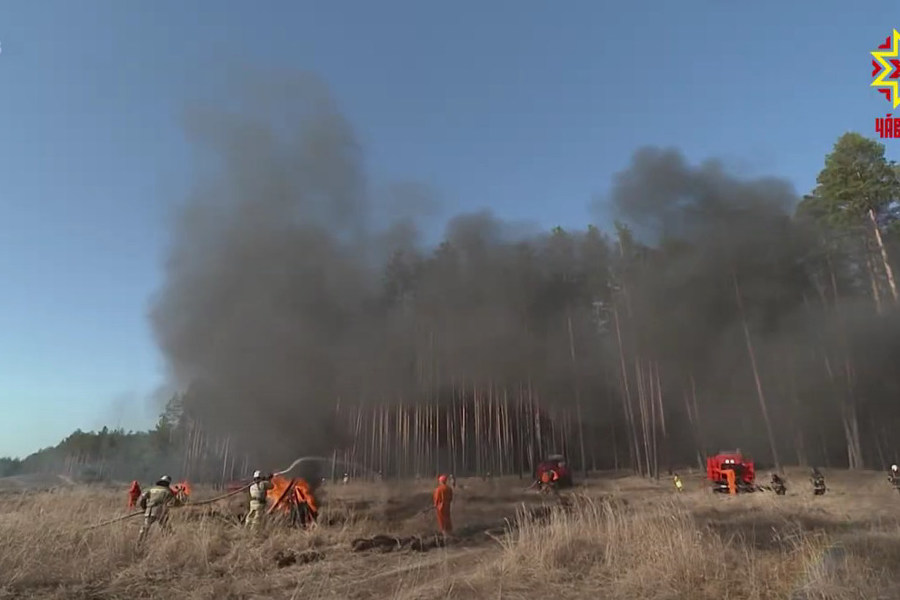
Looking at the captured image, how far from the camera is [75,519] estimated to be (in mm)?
9633

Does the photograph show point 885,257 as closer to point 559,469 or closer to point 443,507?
point 559,469

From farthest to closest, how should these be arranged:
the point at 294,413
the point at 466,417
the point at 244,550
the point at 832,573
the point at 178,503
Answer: the point at 466,417 < the point at 294,413 < the point at 178,503 < the point at 244,550 < the point at 832,573

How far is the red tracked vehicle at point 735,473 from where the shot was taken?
748 inches

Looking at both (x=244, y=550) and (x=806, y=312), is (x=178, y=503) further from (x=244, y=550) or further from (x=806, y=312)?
(x=806, y=312)

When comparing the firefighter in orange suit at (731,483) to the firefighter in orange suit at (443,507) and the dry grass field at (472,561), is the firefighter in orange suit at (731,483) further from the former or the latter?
the firefighter in orange suit at (443,507)

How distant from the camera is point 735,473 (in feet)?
63.9

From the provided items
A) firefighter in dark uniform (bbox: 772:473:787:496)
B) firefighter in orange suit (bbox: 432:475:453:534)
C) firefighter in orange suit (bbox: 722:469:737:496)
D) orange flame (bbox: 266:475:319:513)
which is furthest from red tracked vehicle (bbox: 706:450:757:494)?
orange flame (bbox: 266:475:319:513)

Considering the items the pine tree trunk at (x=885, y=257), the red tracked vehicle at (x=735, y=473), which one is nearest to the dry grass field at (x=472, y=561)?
the red tracked vehicle at (x=735, y=473)

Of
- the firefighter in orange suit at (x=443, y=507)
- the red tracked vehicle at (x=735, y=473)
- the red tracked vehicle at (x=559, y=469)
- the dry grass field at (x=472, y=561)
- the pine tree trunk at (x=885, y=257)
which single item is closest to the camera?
the dry grass field at (x=472, y=561)

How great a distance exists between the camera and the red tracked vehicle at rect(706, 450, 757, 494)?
62.3 feet

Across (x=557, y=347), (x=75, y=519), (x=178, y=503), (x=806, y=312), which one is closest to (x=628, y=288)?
(x=557, y=347)

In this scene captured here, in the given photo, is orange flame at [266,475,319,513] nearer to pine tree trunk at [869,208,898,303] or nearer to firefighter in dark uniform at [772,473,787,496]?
firefighter in dark uniform at [772,473,787,496]

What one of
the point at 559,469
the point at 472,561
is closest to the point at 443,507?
the point at 472,561

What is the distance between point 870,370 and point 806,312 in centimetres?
384
